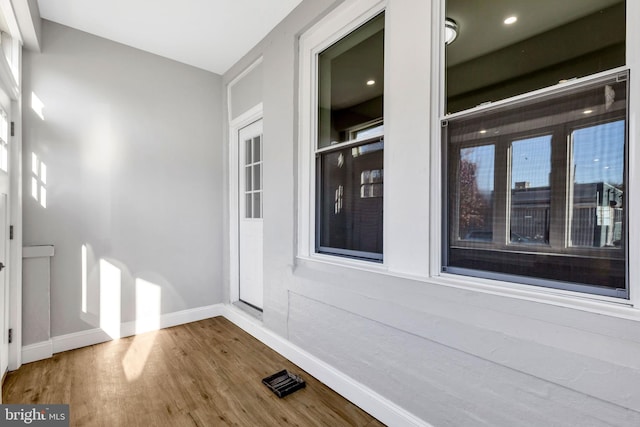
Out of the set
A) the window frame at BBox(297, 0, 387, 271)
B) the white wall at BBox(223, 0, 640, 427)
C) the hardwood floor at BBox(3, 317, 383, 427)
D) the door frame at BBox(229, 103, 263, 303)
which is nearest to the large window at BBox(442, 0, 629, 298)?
the white wall at BBox(223, 0, 640, 427)

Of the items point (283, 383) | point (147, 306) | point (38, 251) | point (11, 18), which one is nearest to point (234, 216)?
point (147, 306)

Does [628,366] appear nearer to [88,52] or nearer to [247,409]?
[247,409]

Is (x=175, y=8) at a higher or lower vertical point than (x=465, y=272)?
higher

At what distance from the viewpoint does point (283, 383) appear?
2.21 metres

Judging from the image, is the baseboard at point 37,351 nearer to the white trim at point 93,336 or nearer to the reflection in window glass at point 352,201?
the white trim at point 93,336

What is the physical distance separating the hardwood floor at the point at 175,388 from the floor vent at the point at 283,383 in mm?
35

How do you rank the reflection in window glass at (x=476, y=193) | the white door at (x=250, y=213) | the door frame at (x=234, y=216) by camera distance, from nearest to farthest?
the reflection in window glass at (x=476, y=193) < the white door at (x=250, y=213) < the door frame at (x=234, y=216)

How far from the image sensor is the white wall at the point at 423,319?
1.14 metres

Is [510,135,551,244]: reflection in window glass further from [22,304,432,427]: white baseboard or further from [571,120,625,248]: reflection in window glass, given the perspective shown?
[22,304,432,427]: white baseboard

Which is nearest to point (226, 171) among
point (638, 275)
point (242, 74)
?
point (242, 74)

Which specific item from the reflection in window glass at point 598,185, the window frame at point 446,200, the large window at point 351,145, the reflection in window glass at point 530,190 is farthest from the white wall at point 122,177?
the reflection in window glass at point 598,185

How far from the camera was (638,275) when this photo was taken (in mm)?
1078

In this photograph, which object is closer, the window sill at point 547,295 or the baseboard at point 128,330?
the window sill at point 547,295

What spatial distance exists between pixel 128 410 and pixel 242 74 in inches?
123
